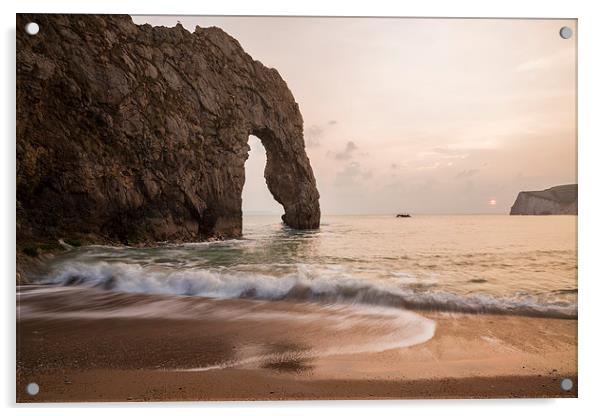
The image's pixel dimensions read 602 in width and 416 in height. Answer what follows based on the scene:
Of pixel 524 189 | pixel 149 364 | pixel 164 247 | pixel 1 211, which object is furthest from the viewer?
pixel 164 247

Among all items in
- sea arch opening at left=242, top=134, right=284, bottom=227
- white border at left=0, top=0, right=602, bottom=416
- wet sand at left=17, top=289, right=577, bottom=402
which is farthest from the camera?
sea arch opening at left=242, top=134, right=284, bottom=227

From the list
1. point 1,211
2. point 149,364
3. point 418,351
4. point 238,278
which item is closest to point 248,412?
point 149,364

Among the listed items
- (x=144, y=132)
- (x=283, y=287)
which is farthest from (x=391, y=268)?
(x=144, y=132)

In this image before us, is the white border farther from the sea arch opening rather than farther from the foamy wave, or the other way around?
the sea arch opening

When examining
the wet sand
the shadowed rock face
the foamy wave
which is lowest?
the wet sand

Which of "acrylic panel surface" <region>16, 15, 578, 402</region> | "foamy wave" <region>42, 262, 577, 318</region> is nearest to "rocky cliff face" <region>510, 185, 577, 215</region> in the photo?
"acrylic panel surface" <region>16, 15, 578, 402</region>
